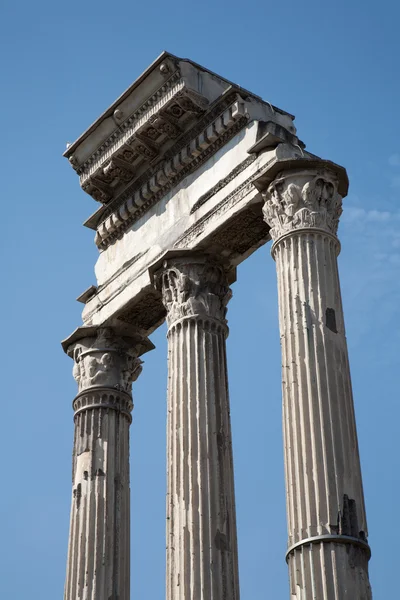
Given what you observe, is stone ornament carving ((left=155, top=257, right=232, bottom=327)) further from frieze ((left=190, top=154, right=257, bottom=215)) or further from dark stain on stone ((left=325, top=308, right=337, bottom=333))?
dark stain on stone ((left=325, top=308, right=337, bottom=333))

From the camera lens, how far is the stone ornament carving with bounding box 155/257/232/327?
84.2 ft

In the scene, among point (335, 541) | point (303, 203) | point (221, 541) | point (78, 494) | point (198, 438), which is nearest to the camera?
point (335, 541)

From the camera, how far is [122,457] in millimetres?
27578

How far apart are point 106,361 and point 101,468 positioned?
2378 mm

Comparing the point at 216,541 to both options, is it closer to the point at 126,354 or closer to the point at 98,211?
the point at 126,354

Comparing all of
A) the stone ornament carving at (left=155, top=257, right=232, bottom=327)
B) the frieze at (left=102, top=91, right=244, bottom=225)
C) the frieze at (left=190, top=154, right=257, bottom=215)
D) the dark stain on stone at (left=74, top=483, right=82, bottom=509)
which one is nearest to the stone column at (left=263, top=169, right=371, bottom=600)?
the frieze at (left=190, top=154, right=257, bottom=215)

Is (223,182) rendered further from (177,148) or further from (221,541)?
(221,541)

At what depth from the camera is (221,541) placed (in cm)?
2322

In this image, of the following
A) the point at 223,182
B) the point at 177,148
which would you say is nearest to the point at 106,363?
the point at 177,148

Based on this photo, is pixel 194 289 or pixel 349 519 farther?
pixel 194 289

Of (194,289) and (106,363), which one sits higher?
(106,363)

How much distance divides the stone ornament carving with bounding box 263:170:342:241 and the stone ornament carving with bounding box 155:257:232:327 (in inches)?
90.8

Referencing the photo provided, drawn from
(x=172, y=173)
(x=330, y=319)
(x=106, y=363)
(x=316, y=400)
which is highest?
(x=172, y=173)

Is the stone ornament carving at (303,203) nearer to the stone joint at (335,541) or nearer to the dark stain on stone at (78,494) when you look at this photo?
the stone joint at (335,541)
